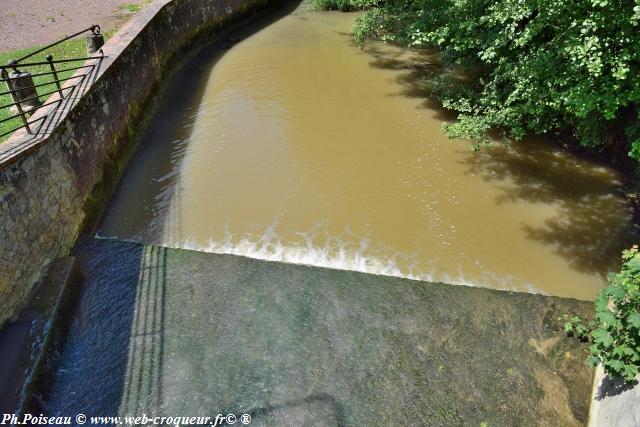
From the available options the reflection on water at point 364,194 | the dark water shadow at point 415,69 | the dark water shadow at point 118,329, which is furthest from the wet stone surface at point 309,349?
the dark water shadow at point 415,69

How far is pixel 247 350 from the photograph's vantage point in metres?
5.49

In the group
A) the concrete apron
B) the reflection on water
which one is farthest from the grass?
the concrete apron

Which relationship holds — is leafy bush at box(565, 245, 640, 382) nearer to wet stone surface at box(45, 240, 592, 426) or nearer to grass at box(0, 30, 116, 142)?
wet stone surface at box(45, 240, 592, 426)

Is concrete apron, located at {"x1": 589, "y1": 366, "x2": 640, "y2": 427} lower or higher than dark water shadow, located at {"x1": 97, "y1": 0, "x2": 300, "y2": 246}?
lower

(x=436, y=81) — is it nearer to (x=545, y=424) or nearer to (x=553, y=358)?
(x=553, y=358)

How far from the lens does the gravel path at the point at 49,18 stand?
1202 centimetres

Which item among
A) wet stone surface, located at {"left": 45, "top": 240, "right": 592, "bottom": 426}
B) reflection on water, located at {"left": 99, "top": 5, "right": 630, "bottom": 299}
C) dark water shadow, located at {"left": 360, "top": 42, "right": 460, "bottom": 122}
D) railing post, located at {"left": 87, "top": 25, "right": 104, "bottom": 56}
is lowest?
wet stone surface, located at {"left": 45, "top": 240, "right": 592, "bottom": 426}

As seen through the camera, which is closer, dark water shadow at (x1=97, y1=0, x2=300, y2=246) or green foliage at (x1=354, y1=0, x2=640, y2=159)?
green foliage at (x1=354, y1=0, x2=640, y2=159)

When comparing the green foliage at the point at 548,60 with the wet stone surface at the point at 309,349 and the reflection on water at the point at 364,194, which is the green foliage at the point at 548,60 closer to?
the reflection on water at the point at 364,194

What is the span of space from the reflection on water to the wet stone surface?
0.55m

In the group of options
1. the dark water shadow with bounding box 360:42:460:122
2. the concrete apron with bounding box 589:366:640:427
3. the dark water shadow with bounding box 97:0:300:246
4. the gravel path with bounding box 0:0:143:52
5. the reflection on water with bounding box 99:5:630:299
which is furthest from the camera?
the gravel path with bounding box 0:0:143:52

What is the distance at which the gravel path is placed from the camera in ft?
39.4

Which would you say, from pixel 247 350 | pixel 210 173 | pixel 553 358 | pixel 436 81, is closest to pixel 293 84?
pixel 436 81

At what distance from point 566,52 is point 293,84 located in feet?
24.7
